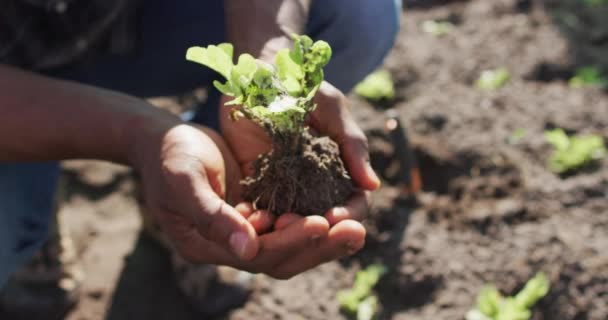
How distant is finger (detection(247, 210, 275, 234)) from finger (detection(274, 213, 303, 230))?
27 mm

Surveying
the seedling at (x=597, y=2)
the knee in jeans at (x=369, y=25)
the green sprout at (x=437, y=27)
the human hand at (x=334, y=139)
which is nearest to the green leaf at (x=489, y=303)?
the human hand at (x=334, y=139)

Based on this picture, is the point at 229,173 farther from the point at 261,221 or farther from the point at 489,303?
the point at 489,303

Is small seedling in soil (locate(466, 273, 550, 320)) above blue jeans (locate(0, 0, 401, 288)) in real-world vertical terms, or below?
below

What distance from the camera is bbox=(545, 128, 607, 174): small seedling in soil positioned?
8.60ft

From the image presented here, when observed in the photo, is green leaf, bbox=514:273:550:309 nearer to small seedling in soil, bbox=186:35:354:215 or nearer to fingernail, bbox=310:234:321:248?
small seedling in soil, bbox=186:35:354:215

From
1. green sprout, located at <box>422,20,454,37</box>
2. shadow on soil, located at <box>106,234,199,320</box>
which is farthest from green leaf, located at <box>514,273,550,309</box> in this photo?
green sprout, located at <box>422,20,454,37</box>

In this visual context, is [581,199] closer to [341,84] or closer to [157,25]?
[341,84]

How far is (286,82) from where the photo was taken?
1.52 m

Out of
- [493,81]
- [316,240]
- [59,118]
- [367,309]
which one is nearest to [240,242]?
[316,240]

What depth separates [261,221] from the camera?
1.63 metres

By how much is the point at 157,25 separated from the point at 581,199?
178cm

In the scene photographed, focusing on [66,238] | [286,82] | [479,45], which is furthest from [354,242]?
[479,45]

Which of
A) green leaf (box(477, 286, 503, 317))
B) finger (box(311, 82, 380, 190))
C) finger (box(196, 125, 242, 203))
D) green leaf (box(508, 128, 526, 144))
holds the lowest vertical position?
green leaf (box(477, 286, 503, 317))

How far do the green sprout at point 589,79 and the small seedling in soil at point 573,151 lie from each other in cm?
44
